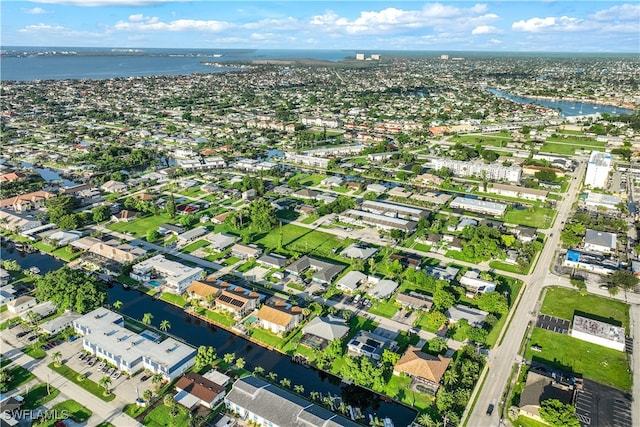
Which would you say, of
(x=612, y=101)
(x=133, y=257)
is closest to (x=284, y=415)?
(x=133, y=257)

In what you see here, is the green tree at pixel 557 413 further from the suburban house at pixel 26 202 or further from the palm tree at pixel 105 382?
the suburban house at pixel 26 202

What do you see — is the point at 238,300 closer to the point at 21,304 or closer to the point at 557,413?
the point at 21,304

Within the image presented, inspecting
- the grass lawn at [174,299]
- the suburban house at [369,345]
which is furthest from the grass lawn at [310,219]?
the suburban house at [369,345]

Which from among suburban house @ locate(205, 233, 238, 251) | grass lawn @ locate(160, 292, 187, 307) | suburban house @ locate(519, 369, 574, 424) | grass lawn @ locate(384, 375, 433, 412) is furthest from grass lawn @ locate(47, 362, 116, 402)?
suburban house @ locate(519, 369, 574, 424)

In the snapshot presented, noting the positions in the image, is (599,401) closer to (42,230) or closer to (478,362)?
(478,362)

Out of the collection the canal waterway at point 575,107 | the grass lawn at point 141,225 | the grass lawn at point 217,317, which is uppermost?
the canal waterway at point 575,107

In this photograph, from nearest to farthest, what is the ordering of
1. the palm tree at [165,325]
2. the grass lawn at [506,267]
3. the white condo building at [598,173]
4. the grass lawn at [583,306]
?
the palm tree at [165,325], the grass lawn at [583,306], the grass lawn at [506,267], the white condo building at [598,173]
